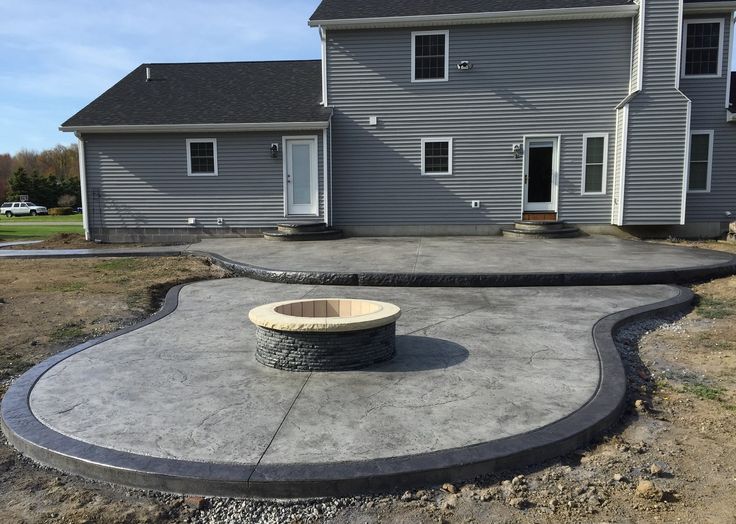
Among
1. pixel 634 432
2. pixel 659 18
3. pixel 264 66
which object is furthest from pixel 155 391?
pixel 264 66

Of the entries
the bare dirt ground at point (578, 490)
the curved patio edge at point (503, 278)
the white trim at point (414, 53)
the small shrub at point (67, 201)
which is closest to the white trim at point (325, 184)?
the white trim at point (414, 53)

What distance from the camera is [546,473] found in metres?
2.86

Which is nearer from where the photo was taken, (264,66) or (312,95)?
(312,95)

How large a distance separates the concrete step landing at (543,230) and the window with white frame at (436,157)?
2362 millimetres

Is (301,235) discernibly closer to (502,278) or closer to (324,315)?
(502,278)

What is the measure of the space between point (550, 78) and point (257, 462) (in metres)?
13.4

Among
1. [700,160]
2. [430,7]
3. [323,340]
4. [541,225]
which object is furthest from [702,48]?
[323,340]

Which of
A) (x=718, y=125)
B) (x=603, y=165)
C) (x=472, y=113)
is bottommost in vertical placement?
(x=603, y=165)

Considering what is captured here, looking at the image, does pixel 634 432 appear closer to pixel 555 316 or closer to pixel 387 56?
pixel 555 316

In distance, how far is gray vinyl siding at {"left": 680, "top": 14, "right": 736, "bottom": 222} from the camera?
1307 cm

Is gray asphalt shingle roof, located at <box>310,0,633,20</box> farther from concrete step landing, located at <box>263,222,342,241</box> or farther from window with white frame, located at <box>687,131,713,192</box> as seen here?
concrete step landing, located at <box>263,222,342,241</box>

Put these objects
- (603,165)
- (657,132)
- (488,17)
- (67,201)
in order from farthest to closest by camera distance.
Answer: (67,201) → (603,165) → (488,17) → (657,132)

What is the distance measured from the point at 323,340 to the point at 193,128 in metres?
11.6

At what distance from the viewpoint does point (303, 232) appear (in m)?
13.5
